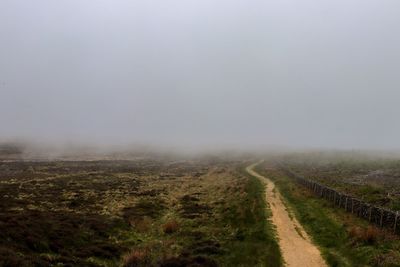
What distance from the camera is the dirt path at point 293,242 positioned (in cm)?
2073

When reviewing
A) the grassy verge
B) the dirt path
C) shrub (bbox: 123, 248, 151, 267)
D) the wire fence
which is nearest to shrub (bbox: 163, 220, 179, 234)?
shrub (bbox: 123, 248, 151, 267)

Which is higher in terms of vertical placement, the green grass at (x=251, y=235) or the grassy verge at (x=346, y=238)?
the grassy verge at (x=346, y=238)

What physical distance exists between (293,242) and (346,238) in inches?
117

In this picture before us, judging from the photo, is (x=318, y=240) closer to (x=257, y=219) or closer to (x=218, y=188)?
(x=257, y=219)

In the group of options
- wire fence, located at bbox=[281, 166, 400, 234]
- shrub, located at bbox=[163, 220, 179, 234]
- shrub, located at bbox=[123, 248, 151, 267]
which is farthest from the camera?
shrub, located at bbox=[163, 220, 179, 234]

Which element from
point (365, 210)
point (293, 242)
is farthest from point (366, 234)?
point (365, 210)

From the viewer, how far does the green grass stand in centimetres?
2181

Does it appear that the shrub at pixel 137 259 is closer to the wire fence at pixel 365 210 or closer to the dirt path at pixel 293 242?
the dirt path at pixel 293 242

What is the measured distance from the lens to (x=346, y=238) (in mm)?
24328

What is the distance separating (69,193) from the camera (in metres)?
50.3

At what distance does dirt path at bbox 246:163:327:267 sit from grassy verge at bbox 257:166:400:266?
1.65ft

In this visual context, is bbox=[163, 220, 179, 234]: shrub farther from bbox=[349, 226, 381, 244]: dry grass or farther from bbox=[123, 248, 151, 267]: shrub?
bbox=[349, 226, 381, 244]: dry grass

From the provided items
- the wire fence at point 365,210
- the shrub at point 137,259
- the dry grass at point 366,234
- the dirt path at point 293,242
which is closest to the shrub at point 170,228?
the shrub at point 137,259

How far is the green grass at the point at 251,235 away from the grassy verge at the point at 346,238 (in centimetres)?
259
